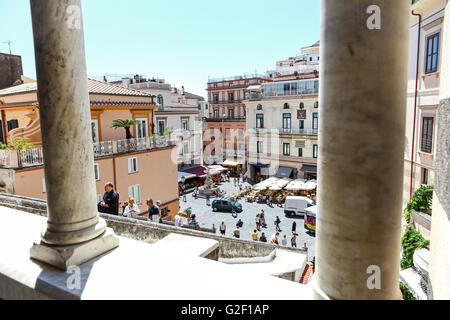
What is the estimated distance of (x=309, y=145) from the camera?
114ft

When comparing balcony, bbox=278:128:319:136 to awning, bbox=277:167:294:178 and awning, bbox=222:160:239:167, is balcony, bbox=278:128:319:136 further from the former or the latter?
awning, bbox=222:160:239:167

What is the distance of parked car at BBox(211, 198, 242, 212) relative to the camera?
85.7ft

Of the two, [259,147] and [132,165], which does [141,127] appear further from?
[259,147]

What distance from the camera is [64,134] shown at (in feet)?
11.9

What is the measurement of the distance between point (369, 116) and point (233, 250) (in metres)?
4.27

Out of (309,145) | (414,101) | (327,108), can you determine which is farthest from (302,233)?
(327,108)

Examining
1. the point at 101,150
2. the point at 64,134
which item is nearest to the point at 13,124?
the point at 101,150

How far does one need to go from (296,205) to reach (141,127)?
12.5m

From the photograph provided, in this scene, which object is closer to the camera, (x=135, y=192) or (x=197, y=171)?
(x=135, y=192)

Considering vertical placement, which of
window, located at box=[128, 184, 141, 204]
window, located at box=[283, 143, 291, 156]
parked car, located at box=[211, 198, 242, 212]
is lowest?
parked car, located at box=[211, 198, 242, 212]

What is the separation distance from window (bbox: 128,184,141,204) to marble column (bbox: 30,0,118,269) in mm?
16789

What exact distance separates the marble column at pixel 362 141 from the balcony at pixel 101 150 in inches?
394

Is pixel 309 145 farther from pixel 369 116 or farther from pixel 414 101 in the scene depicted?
pixel 369 116

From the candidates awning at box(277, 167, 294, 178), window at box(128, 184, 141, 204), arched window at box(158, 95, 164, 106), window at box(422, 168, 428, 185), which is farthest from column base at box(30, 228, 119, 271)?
awning at box(277, 167, 294, 178)
